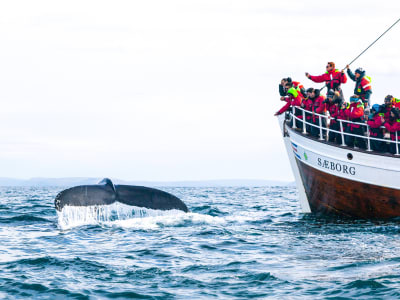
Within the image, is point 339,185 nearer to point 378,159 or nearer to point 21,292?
point 378,159

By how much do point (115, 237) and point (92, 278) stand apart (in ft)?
14.7

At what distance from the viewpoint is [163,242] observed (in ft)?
43.0

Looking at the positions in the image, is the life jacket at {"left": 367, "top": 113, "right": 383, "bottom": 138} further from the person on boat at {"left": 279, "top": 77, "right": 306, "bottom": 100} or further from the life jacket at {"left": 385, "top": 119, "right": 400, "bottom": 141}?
the person on boat at {"left": 279, "top": 77, "right": 306, "bottom": 100}

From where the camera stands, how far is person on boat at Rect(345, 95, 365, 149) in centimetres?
1677

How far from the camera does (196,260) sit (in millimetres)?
10945

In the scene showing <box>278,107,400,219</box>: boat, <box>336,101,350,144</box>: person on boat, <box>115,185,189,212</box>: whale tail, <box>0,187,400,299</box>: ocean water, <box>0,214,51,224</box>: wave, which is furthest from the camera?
<box>0,214,51,224</box>: wave

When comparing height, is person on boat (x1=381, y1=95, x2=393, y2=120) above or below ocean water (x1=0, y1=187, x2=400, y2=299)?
above

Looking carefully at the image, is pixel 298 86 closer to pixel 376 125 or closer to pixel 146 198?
pixel 376 125

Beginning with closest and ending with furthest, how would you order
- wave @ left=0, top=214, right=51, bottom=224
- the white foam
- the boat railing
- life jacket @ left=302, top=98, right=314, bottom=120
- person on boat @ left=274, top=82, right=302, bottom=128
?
the white foam, the boat railing, wave @ left=0, top=214, right=51, bottom=224, life jacket @ left=302, top=98, right=314, bottom=120, person on boat @ left=274, top=82, right=302, bottom=128

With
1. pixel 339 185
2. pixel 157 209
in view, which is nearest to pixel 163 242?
pixel 157 209

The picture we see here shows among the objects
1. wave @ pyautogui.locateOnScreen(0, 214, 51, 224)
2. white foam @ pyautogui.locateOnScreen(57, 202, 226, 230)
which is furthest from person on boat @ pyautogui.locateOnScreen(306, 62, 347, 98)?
wave @ pyautogui.locateOnScreen(0, 214, 51, 224)

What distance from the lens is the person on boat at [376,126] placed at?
16.1 m

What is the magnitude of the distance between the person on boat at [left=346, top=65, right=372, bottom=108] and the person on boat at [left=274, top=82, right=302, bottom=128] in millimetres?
1767

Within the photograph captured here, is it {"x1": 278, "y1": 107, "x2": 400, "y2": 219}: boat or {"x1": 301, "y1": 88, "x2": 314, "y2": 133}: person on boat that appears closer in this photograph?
{"x1": 278, "y1": 107, "x2": 400, "y2": 219}: boat
